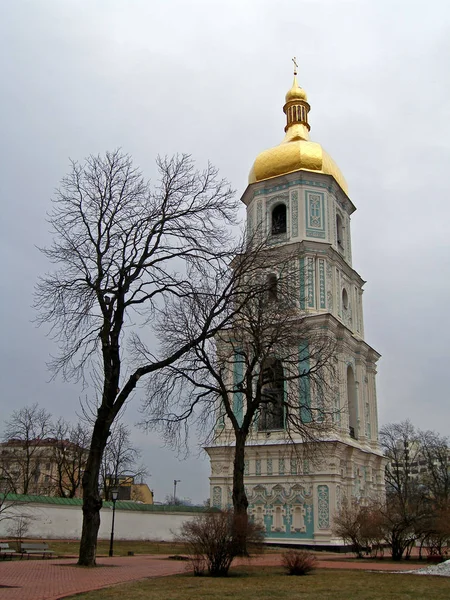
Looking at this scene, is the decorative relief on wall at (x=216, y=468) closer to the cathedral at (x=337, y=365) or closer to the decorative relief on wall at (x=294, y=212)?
the cathedral at (x=337, y=365)

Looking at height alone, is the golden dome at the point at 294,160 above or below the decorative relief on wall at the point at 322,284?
above

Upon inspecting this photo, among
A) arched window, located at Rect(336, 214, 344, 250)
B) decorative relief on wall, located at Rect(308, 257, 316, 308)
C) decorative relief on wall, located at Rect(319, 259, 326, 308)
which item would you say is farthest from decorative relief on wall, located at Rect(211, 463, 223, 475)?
arched window, located at Rect(336, 214, 344, 250)

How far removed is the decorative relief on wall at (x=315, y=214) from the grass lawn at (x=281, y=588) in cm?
2038

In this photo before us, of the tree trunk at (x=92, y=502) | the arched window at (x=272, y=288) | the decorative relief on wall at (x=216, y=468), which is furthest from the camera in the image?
the decorative relief on wall at (x=216, y=468)

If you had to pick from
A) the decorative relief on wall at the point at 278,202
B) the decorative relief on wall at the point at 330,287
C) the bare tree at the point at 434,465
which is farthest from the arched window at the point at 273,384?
the bare tree at the point at 434,465

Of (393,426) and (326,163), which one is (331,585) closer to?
(326,163)

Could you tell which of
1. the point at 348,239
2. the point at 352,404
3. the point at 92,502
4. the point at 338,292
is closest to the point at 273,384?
the point at 92,502

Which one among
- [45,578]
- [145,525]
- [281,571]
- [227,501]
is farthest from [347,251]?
[45,578]

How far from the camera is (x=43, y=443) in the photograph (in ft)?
142

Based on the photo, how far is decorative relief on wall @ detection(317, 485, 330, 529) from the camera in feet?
88.6

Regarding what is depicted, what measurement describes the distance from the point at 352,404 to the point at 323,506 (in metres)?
6.83

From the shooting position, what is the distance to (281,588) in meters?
11.3

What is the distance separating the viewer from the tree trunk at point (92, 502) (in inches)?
587

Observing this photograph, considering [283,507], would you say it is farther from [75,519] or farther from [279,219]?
[279,219]
